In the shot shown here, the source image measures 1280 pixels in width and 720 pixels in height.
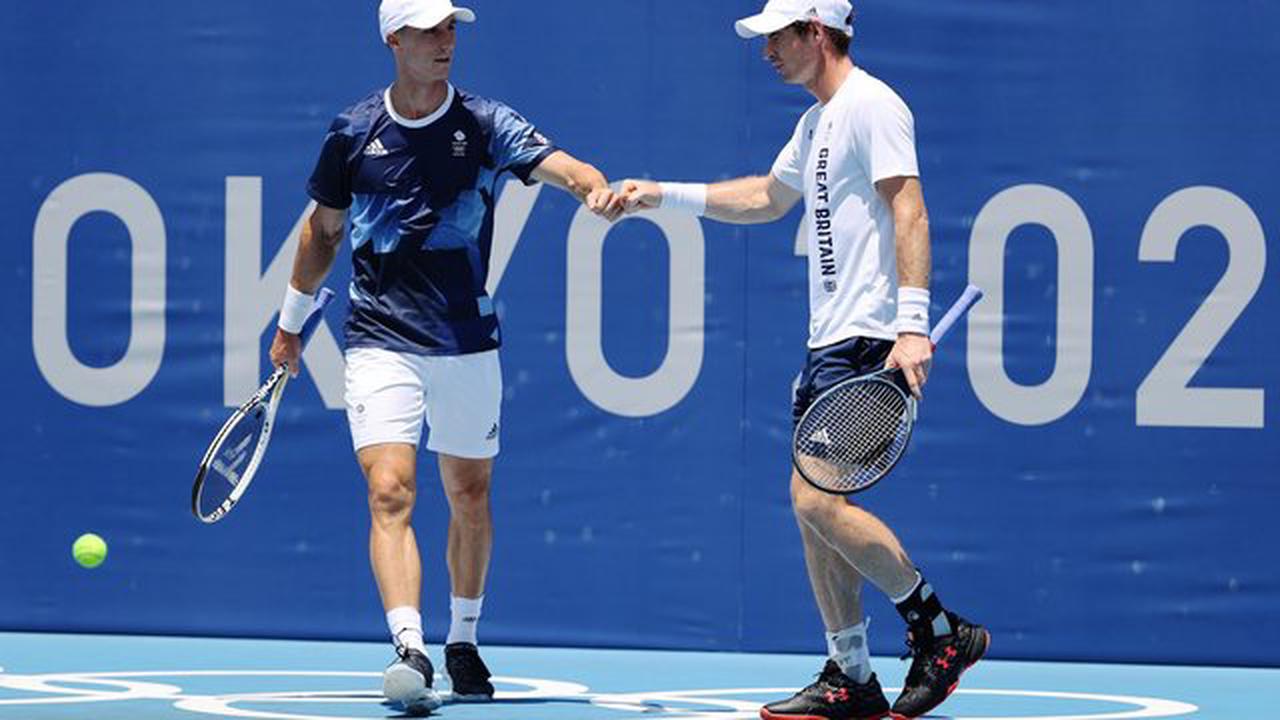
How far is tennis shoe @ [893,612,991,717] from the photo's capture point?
670cm

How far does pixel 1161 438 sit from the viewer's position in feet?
27.9

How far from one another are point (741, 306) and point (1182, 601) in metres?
1.71

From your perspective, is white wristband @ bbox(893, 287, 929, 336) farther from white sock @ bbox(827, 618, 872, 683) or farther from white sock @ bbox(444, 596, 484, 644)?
white sock @ bbox(444, 596, 484, 644)

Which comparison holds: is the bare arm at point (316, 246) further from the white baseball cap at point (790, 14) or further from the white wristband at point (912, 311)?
the white wristband at point (912, 311)

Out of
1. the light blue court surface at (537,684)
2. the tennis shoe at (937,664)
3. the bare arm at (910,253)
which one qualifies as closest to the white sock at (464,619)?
the light blue court surface at (537,684)

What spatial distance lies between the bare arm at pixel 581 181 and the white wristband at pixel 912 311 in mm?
1032

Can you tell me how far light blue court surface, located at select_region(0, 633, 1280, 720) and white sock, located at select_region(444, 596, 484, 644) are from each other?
20 centimetres

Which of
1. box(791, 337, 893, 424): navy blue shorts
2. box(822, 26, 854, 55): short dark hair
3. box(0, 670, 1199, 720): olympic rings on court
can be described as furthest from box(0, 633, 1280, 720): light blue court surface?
box(822, 26, 854, 55): short dark hair

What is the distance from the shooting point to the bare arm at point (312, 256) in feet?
24.5

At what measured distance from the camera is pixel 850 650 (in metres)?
6.86

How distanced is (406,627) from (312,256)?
1.17 metres

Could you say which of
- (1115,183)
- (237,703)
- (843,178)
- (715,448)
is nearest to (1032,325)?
(1115,183)

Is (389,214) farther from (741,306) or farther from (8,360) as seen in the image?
(8,360)

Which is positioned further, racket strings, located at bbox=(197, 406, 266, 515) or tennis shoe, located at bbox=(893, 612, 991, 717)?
racket strings, located at bbox=(197, 406, 266, 515)
